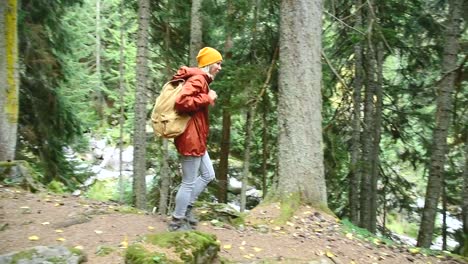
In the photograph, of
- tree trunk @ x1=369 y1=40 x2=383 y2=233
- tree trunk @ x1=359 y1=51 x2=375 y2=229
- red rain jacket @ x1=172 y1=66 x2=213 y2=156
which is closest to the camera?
red rain jacket @ x1=172 y1=66 x2=213 y2=156

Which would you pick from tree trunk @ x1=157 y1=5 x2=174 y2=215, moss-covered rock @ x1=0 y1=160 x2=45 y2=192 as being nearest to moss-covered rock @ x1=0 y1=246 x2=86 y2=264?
moss-covered rock @ x1=0 y1=160 x2=45 y2=192

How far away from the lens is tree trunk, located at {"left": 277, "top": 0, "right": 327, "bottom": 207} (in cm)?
642

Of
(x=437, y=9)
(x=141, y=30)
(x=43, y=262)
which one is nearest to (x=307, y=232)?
(x=43, y=262)

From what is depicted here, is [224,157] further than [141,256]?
Yes

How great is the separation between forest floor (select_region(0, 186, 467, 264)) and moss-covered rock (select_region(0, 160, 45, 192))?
22.0 inches

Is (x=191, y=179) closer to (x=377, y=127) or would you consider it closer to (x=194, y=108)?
(x=194, y=108)

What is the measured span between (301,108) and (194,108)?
223 cm

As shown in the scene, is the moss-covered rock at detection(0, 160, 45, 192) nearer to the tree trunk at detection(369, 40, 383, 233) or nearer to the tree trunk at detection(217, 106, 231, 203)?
the tree trunk at detection(217, 106, 231, 203)

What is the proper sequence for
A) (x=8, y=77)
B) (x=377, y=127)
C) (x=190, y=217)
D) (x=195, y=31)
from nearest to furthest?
(x=190, y=217), (x=8, y=77), (x=195, y=31), (x=377, y=127)

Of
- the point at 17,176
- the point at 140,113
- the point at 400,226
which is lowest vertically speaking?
the point at 400,226

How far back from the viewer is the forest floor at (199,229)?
15.6 ft

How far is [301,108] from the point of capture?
645cm

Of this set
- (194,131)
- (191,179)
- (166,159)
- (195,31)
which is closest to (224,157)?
(166,159)

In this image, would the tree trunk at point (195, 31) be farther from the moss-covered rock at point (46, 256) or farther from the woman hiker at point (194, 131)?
the moss-covered rock at point (46, 256)
